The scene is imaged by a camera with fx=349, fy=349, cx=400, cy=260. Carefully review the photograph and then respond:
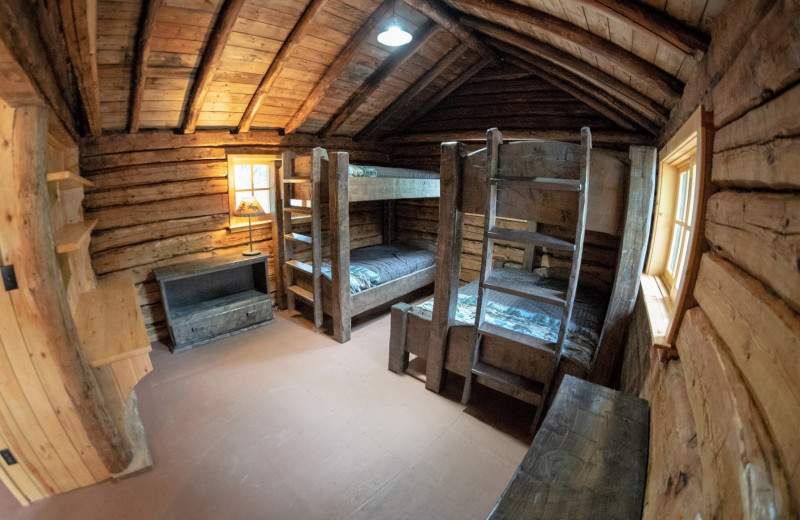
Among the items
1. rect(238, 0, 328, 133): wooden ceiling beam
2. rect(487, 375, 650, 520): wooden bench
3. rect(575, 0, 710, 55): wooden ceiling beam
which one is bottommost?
rect(487, 375, 650, 520): wooden bench

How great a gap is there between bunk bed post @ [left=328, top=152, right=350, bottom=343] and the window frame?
1.38 meters

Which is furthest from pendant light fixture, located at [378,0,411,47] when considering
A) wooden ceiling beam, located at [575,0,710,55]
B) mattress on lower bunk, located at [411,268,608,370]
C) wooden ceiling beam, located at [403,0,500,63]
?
mattress on lower bunk, located at [411,268,608,370]

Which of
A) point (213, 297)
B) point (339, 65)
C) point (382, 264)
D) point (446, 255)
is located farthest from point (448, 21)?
point (213, 297)

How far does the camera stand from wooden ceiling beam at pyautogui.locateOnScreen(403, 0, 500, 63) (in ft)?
10.2

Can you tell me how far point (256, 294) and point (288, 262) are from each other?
0.58 metres

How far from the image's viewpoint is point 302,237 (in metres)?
4.50

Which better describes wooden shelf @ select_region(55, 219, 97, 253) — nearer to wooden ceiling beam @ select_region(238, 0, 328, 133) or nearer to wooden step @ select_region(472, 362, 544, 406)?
wooden ceiling beam @ select_region(238, 0, 328, 133)

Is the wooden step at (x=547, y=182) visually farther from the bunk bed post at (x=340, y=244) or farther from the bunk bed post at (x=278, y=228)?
the bunk bed post at (x=278, y=228)

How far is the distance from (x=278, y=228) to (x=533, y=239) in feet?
11.6

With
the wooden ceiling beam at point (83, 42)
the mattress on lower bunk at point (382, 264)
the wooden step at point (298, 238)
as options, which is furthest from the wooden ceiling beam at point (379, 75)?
the wooden ceiling beam at point (83, 42)

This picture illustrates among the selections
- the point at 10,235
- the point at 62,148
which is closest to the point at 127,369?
the point at 10,235

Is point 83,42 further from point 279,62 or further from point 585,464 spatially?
point 585,464

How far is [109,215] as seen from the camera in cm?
376

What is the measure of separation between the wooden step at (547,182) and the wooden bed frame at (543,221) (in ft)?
0.27
